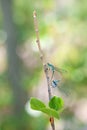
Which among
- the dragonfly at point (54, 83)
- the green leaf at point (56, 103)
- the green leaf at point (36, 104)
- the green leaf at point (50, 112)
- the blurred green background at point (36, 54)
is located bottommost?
the green leaf at point (50, 112)

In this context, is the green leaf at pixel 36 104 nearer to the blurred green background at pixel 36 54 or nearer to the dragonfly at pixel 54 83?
the dragonfly at pixel 54 83

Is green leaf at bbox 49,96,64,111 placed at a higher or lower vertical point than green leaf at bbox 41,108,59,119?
higher

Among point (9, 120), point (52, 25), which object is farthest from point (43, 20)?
point (9, 120)

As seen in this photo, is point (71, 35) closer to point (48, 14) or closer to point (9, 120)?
point (48, 14)

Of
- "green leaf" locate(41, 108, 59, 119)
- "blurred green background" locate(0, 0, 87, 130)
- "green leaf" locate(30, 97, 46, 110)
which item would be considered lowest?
"green leaf" locate(41, 108, 59, 119)

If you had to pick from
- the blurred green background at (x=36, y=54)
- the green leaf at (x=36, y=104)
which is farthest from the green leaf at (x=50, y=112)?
the blurred green background at (x=36, y=54)

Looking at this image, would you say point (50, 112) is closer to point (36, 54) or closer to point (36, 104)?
point (36, 104)

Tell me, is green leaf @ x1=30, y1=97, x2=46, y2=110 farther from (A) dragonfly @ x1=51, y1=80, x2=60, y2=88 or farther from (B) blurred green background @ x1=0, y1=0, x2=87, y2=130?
(B) blurred green background @ x1=0, y1=0, x2=87, y2=130

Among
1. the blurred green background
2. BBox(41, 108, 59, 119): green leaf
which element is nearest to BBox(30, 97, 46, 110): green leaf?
BBox(41, 108, 59, 119): green leaf

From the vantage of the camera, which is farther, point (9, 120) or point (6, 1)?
point (6, 1)
